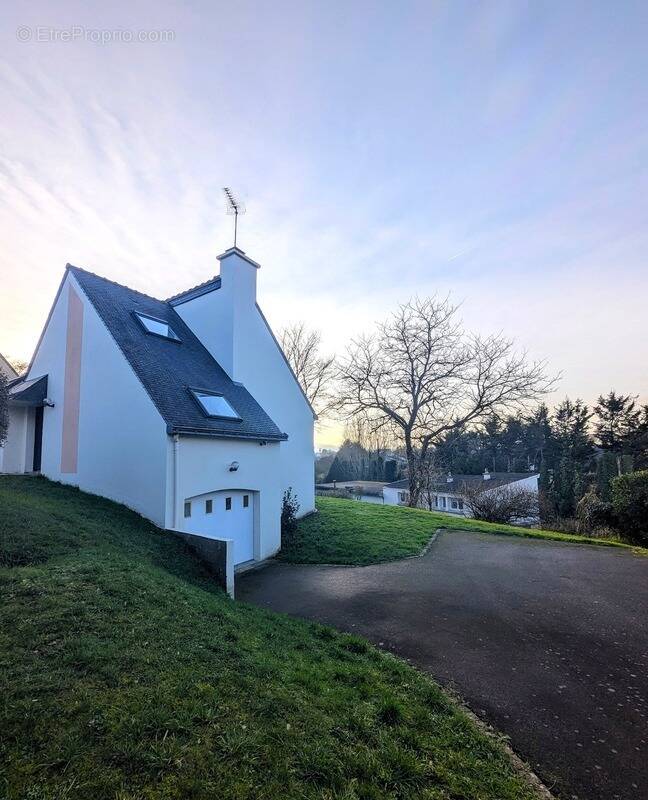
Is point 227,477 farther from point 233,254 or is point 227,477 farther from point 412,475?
point 412,475

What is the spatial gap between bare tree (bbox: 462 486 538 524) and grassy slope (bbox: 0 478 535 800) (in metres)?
17.8

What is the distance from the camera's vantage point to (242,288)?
13.2 meters

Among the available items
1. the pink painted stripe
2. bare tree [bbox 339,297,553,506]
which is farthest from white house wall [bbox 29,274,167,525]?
bare tree [bbox 339,297,553,506]

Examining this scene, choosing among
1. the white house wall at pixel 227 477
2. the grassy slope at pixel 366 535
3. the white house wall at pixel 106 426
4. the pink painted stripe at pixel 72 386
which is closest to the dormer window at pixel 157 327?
the white house wall at pixel 106 426

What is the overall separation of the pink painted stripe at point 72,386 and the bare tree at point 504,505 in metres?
19.1

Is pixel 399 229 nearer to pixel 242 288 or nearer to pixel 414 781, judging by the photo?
pixel 242 288

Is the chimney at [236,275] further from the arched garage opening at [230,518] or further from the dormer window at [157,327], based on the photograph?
the arched garage opening at [230,518]

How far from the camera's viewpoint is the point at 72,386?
10453mm

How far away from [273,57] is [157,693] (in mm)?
9805

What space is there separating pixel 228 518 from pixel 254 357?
581 cm

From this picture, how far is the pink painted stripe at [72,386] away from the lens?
1009 centimetres

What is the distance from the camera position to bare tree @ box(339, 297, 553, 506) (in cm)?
2114

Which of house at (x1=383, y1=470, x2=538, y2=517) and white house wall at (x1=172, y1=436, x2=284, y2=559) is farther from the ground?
white house wall at (x1=172, y1=436, x2=284, y2=559)

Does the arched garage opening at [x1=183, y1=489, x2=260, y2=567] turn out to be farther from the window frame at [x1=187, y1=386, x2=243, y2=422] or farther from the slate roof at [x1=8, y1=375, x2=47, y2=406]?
the slate roof at [x1=8, y1=375, x2=47, y2=406]
